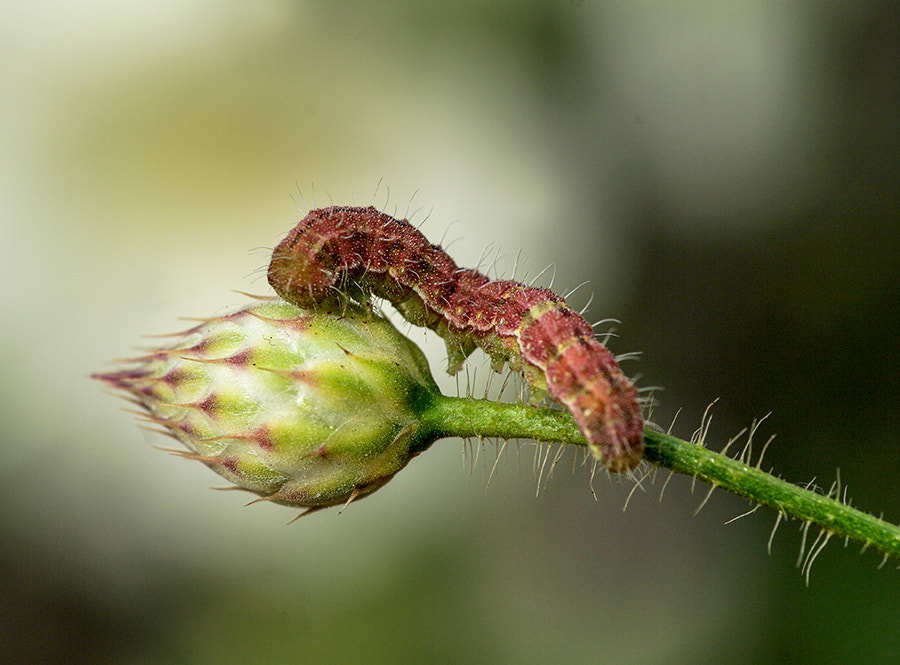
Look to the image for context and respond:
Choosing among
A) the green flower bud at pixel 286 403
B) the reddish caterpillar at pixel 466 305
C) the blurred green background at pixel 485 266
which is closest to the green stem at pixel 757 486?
the reddish caterpillar at pixel 466 305

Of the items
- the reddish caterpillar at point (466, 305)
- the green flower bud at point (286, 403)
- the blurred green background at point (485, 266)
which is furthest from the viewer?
the blurred green background at point (485, 266)

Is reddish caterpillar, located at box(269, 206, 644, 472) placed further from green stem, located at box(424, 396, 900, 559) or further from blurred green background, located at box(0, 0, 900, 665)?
blurred green background, located at box(0, 0, 900, 665)

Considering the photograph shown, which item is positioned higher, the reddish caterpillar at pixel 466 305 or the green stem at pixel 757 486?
the reddish caterpillar at pixel 466 305

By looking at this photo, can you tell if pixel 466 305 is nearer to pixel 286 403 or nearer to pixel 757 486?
pixel 286 403

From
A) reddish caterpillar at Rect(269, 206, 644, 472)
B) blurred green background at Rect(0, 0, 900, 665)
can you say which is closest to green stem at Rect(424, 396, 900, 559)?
reddish caterpillar at Rect(269, 206, 644, 472)

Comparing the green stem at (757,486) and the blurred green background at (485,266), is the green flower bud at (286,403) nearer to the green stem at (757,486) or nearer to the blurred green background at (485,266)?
the green stem at (757,486)

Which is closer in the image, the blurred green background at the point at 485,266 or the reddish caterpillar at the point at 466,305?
the reddish caterpillar at the point at 466,305

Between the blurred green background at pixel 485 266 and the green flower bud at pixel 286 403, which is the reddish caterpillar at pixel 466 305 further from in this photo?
the blurred green background at pixel 485 266

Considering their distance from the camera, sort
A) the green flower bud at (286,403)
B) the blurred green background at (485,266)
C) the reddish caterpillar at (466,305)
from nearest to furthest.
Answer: the reddish caterpillar at (466,305) < the green flower bud at (286,403) < the blurred green background at (485,266)
